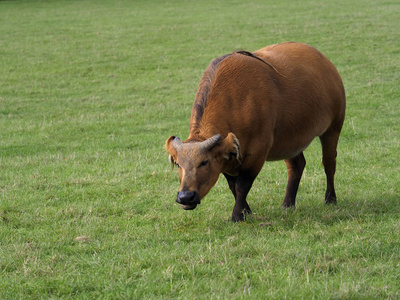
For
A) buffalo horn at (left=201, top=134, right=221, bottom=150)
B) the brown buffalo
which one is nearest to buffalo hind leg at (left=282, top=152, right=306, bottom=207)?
the brown buffalo

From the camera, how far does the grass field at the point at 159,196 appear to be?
5785 mm

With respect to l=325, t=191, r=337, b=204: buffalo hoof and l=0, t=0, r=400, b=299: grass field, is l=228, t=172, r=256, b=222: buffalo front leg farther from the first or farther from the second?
l=325, t=191, r=337, b=204: buffalo hoof

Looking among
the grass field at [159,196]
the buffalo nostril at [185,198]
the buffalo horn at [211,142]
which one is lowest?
the grass field at [159,196]

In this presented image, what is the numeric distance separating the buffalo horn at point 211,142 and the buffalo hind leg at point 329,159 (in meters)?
2.62

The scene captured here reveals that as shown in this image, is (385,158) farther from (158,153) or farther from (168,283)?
(168,283)

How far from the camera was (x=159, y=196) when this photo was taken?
366 inches

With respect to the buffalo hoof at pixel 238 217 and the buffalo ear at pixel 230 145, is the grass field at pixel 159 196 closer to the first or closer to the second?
the buffalo hoof at pixel 238 217

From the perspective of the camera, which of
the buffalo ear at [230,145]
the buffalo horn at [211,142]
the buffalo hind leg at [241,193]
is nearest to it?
the buffalo horn at [211,142]

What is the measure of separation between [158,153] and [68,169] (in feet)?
6.74

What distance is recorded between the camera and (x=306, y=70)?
873 centimetres

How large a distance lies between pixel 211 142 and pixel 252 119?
0.92 meters

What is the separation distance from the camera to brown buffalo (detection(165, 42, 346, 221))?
7133 millimetres

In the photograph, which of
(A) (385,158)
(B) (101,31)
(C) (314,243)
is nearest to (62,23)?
(B) (101,31)

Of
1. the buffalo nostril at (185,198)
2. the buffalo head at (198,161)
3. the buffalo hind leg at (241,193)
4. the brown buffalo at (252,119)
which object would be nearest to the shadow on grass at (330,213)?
the buffalo hind leg at (241,193)
